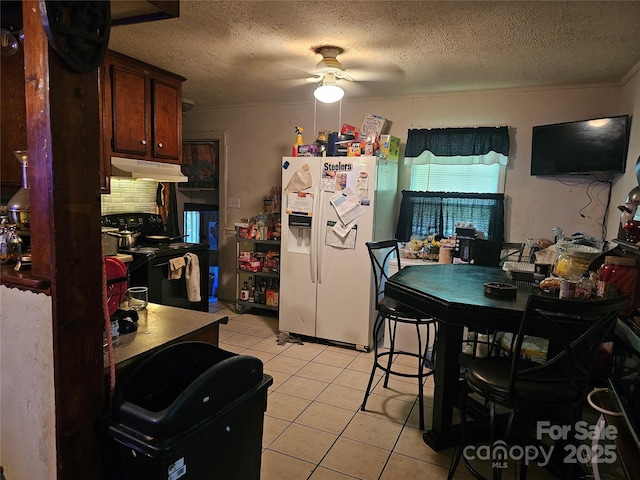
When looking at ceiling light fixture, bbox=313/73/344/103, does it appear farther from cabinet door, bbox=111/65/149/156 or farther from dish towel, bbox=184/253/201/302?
dish towel, bbox=184/253/201/302

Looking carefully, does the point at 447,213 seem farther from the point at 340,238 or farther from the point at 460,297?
the point at 460,297

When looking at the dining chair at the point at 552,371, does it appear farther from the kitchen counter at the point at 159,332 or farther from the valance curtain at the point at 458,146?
the valance curtain at the point at 458,146

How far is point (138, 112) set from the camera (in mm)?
3617

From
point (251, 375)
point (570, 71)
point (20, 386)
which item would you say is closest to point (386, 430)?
point (251, 375)

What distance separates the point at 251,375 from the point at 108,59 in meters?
2.95

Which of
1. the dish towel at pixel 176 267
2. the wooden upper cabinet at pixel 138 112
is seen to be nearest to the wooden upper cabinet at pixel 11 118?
the wooden upper cabinet at pixel 138 112

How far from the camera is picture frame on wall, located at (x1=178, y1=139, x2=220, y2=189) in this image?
5273 mm

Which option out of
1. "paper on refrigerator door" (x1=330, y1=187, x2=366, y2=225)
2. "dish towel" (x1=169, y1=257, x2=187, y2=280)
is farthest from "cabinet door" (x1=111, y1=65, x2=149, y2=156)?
"paper on refrigerator door" (x1=330, y1=187, x2=366, y2=225)

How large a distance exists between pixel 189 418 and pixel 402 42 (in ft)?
8.35

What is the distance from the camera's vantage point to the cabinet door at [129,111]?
3.40m

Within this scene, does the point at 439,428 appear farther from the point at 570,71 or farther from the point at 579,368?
the point at 570,71

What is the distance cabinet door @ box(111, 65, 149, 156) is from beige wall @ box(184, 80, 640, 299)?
60.6 inches

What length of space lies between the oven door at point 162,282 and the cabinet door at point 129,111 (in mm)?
984

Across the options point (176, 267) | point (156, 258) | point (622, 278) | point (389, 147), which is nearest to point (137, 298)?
point (156, 258)
